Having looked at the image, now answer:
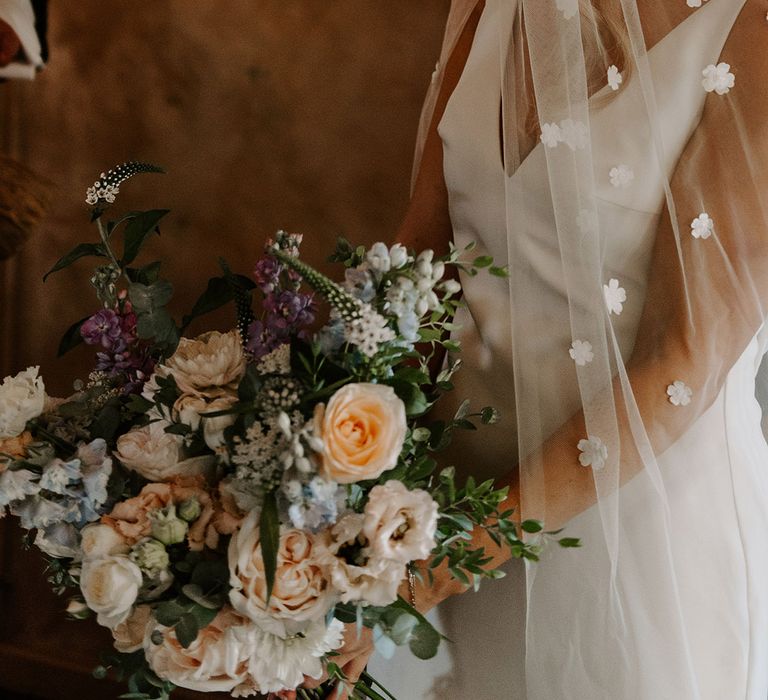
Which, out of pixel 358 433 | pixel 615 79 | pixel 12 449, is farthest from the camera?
pixel 615 79

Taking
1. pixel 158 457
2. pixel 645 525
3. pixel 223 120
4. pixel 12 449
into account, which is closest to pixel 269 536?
pixel 158 457

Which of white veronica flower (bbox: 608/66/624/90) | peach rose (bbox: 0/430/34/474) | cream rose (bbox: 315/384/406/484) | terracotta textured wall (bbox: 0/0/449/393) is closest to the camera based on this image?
cream rose (bbox: 315/384/406/484)

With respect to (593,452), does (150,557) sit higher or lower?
lower

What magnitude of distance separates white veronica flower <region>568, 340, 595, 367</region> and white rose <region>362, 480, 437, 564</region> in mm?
254

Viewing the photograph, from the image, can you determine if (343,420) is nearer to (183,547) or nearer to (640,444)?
(183,547)

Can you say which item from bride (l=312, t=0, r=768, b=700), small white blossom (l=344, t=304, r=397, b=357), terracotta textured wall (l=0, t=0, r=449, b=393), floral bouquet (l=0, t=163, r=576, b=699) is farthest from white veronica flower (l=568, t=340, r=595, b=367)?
terracotta textured wall (l=0, t=0, r=449, b=393)

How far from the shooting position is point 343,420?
521 millimetres

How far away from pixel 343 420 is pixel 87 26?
4.32ft

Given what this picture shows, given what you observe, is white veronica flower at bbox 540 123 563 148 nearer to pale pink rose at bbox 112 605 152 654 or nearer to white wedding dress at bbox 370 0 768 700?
white wedding dress at bbox 370 0 768 700

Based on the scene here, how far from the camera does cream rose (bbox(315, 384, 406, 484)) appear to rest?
51 cm

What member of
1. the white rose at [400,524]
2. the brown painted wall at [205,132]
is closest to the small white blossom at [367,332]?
the white rose at [400,524]

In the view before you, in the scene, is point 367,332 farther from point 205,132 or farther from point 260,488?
point 205,132

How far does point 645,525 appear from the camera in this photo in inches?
27.5

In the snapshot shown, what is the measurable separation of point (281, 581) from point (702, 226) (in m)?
0.50
